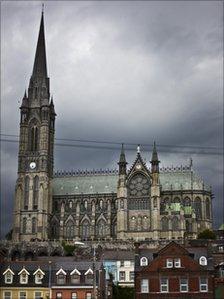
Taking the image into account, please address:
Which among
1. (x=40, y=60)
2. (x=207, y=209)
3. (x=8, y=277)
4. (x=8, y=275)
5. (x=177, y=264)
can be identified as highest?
(x=40, y=60)

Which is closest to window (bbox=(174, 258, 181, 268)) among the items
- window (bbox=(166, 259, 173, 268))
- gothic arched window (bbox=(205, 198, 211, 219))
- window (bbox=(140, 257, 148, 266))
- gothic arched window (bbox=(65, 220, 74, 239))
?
window (bbox=(166, 259, 173, 268))

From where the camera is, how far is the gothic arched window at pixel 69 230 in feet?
518

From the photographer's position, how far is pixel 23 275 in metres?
72.4

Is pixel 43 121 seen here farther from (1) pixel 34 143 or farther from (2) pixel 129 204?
(2) pixel 129 204

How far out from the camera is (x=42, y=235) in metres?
154

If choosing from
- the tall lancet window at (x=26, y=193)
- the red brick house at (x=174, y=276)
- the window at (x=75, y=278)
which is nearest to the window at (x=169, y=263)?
the red brick house at (x=174, y=276)

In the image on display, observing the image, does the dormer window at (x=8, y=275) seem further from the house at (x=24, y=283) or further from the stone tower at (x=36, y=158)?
the stone tower at (x=36, y=158)

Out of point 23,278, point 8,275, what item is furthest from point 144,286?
point 8,275

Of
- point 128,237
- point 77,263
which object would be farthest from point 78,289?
point 128,237

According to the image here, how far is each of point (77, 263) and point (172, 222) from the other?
7566 centimetres

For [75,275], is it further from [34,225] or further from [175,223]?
[34,225]

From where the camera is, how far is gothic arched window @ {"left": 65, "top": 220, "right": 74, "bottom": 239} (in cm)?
15788

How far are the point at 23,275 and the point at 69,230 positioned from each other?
3418 inches

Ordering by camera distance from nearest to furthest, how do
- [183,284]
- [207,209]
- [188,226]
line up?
1. [183,284]
2. [188,226]
3. [207,209]
